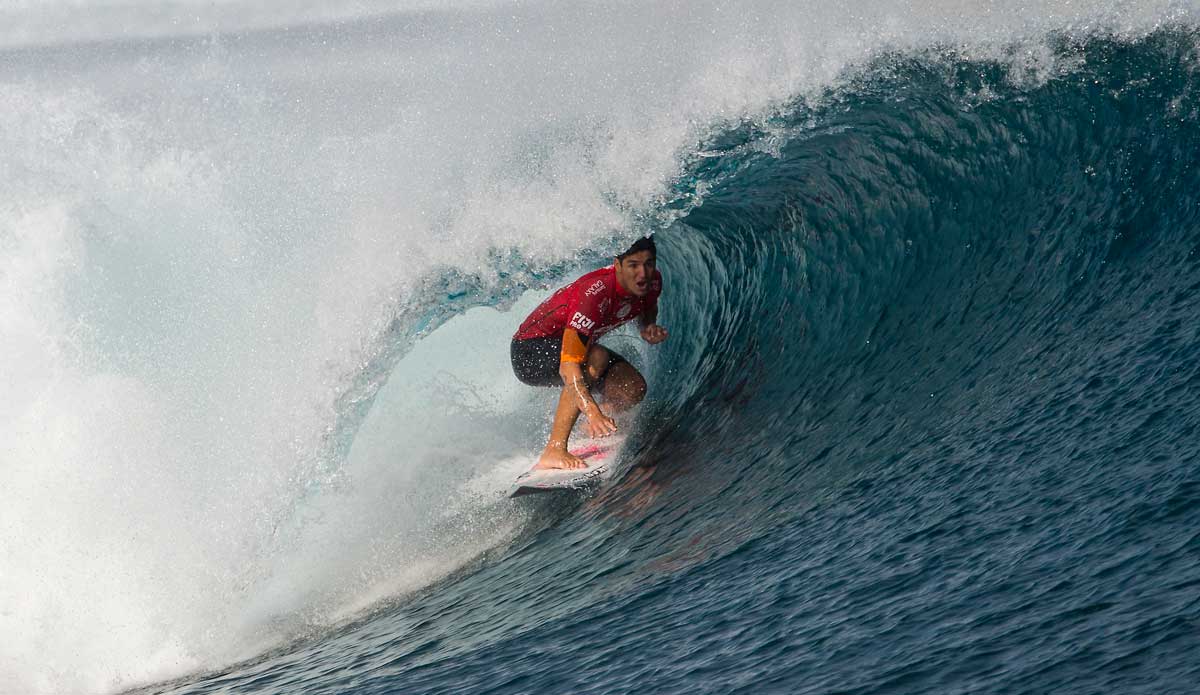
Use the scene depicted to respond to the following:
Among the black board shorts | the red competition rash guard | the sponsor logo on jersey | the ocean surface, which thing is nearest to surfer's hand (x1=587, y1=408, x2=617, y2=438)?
the ocean surface

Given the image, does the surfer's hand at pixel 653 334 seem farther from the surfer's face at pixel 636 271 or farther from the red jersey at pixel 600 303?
the surfer's face at pixel 636 271

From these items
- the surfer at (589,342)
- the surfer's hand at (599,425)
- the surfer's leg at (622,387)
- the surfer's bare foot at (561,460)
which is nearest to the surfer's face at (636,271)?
the surfer at (589,342)

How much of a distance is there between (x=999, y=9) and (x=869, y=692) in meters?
6.47

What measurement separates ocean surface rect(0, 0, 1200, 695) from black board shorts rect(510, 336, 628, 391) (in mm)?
505

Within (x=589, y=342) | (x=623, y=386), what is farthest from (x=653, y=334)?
(x=623, y=386)

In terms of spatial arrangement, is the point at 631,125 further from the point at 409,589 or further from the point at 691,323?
the point at 409,589

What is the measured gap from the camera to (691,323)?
373 inches

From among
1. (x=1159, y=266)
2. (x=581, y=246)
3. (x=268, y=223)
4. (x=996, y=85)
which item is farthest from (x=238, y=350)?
(x=1159, y=266)

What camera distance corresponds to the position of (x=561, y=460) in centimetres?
749

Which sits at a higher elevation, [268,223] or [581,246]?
[268,223]

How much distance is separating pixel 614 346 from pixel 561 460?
6.99ft

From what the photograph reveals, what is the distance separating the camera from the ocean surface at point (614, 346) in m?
4.25

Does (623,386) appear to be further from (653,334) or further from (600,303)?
(600,303)

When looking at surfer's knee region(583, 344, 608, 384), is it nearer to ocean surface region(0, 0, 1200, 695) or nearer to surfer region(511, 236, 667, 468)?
surfer region(511, 236, 667, 468)
